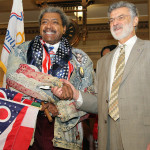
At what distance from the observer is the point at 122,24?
1.94 metres

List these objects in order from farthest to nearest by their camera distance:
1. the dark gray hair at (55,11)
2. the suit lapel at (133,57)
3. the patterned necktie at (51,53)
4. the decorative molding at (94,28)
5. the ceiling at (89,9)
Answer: the decorative molding at (94,28), the ceiling at (89,9), the dark gray hair at (55,11), the patterned necktie at (51,53), the suit lapel at (133,57)

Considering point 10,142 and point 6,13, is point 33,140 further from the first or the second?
point 6,13

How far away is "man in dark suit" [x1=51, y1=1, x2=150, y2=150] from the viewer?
162 cm

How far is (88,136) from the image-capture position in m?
3.78

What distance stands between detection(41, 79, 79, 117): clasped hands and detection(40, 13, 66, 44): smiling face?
51 cm

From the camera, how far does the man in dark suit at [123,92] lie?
1.62m

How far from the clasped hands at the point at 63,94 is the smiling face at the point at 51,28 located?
1.69 feet

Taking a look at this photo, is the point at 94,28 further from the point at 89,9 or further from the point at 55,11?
the point at 55,11

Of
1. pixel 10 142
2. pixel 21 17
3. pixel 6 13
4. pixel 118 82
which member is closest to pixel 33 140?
pixel 10 142

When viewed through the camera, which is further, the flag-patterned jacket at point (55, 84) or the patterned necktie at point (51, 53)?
the patterned necktie at point (51, 53)

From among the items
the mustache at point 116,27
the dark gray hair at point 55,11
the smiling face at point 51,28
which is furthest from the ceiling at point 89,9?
the mustache at point 116,27

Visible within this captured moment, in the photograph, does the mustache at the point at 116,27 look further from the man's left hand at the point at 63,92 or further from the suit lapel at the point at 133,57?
the man's left hand at the point at 63,92

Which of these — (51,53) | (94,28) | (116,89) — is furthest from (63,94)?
(94,28)

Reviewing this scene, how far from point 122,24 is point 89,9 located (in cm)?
537
